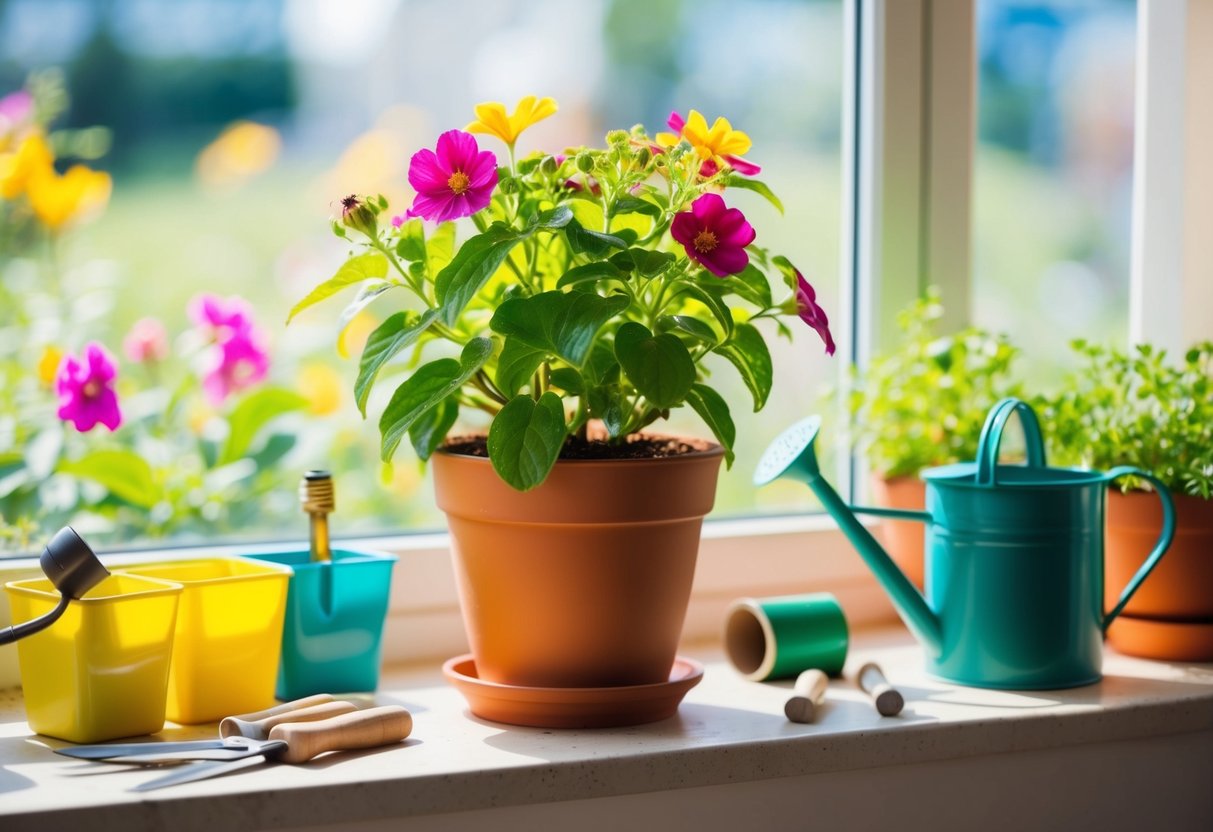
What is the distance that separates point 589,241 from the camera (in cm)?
89

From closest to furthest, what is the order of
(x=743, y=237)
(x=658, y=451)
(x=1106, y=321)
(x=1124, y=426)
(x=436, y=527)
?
(x=743, y=237), (x=658, y=451), (x=1124, y=426), (x=436, y=527), (x=1106, y=321)

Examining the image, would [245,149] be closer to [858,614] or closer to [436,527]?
[436,527]

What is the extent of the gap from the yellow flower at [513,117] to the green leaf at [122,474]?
0.66 meters

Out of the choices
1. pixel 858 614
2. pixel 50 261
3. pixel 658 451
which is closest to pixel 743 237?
pixel 658 451

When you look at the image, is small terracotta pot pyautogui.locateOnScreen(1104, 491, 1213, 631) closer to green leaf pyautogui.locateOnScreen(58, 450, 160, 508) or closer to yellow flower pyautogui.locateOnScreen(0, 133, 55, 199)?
green leaf pyautogui.locateOnScreen(58, 450, 160, 508)

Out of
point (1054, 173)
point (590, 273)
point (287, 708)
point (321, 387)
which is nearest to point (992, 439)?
point (590, 273)

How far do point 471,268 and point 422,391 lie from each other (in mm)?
107

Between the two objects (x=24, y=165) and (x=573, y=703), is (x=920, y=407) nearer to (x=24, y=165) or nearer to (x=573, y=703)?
(x=573, y=703)

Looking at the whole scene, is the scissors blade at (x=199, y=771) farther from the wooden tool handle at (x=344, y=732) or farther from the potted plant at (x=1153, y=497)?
the potted plant at (x=1153, y=497)

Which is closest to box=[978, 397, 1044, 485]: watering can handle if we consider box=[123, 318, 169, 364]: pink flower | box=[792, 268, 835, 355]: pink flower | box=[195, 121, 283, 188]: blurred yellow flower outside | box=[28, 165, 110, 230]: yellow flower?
box=[792, 268, 835, 355]: pink flower

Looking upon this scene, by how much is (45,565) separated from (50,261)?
833 mm

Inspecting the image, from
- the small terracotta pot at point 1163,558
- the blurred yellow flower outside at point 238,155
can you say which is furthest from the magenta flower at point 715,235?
the blurred yellow flower outside at point 238,155

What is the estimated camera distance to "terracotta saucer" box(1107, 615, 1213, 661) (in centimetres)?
120

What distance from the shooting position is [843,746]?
957 mm
